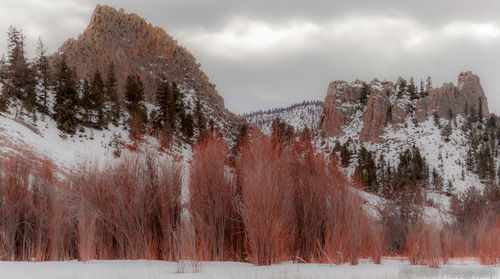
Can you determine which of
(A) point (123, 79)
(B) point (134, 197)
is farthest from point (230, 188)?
(A) point (123, 79)

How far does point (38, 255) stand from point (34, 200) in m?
1.36

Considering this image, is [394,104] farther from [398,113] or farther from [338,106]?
[338,106]

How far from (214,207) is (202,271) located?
66.9 inches

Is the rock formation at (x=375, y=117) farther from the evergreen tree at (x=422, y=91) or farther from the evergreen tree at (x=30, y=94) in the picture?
the evergreen tree at (x=30, y=94)

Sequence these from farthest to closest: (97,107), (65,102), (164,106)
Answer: (164,106) → (97,107) → (65,102)

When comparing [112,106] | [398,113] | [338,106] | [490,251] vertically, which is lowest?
[490,251]

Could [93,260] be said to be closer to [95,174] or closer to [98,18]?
[95,174]

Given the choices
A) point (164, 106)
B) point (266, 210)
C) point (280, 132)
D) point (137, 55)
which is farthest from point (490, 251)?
point (137, 55)

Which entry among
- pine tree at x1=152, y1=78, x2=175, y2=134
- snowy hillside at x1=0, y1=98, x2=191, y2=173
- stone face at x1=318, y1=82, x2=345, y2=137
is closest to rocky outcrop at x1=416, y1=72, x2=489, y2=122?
stone face at x1=318, y1=82, x2=345, y2=137

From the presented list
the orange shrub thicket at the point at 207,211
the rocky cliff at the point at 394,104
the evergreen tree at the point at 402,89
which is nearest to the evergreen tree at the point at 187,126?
the orange shrub thicket at the point at 207,211

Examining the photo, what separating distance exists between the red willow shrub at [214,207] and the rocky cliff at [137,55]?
50.5m

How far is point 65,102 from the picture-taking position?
1367 inches

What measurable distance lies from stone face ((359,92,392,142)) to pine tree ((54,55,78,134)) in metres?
87.6

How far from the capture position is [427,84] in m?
122
